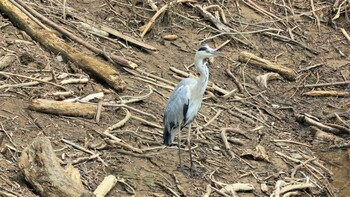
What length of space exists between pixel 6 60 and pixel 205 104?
279 cm

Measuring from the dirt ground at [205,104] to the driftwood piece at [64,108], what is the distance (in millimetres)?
69

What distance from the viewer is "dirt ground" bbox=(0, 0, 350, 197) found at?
7.44 meters

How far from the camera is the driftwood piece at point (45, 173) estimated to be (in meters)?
6.04

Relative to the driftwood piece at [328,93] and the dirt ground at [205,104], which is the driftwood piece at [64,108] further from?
the driftwood piece at [328,93]

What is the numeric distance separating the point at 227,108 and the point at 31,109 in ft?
9.95

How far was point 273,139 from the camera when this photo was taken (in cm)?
927

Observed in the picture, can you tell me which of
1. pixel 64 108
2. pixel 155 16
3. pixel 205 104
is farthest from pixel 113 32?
pixel 64 108

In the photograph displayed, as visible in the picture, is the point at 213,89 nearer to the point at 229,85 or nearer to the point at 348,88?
the point at 229,85

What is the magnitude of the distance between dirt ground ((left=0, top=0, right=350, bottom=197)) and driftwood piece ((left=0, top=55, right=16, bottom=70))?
6 centimetres

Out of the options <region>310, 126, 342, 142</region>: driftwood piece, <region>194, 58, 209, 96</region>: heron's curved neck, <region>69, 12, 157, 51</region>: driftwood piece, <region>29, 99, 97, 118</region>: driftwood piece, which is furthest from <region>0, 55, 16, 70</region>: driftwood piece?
<region>310, 126, 342, 142</region>: driftwood piece

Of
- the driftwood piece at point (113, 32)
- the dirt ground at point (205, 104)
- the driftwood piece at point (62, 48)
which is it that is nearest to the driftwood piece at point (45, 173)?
the dirt ground at point (205, 104)

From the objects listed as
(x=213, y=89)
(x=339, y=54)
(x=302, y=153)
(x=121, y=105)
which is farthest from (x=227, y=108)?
(x=339, y=54)

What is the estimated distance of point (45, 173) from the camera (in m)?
6.11

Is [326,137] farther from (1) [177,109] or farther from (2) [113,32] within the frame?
(2) [113,32]
